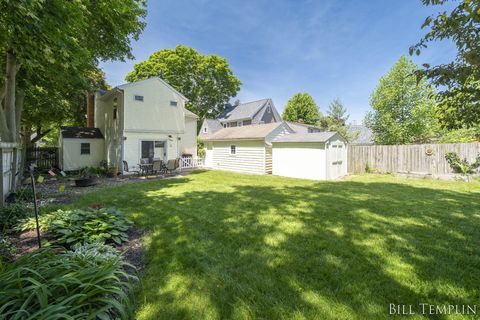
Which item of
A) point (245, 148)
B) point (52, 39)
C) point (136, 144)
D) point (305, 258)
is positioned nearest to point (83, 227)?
point (305, 258)

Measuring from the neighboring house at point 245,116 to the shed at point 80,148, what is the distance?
12.6 metres

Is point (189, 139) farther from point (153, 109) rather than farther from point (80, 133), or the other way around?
point (80, 133)

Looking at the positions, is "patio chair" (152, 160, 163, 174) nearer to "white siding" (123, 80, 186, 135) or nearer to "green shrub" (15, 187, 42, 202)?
"white siding" (123, 80, 186, 135)

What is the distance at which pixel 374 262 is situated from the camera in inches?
126

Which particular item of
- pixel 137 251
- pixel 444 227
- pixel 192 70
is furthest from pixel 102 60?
pixel 192 70

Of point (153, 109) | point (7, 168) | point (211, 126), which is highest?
point (211, 126)

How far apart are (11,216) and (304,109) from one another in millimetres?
38119

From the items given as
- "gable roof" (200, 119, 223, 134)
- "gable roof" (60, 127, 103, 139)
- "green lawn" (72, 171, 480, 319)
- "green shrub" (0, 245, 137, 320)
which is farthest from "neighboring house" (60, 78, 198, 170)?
"green shrub" (0, 245, 137, 320)

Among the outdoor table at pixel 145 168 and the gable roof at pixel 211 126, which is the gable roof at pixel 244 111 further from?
the outdoor table at pixel 145 168

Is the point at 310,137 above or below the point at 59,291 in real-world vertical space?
above

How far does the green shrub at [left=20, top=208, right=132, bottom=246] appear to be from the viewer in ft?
12.2

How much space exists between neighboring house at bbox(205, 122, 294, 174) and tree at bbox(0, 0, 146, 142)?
8546 mm

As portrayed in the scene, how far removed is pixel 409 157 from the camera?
13.6 metres

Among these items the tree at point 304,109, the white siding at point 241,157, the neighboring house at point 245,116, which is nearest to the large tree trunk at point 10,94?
the white siding at point 241,157
